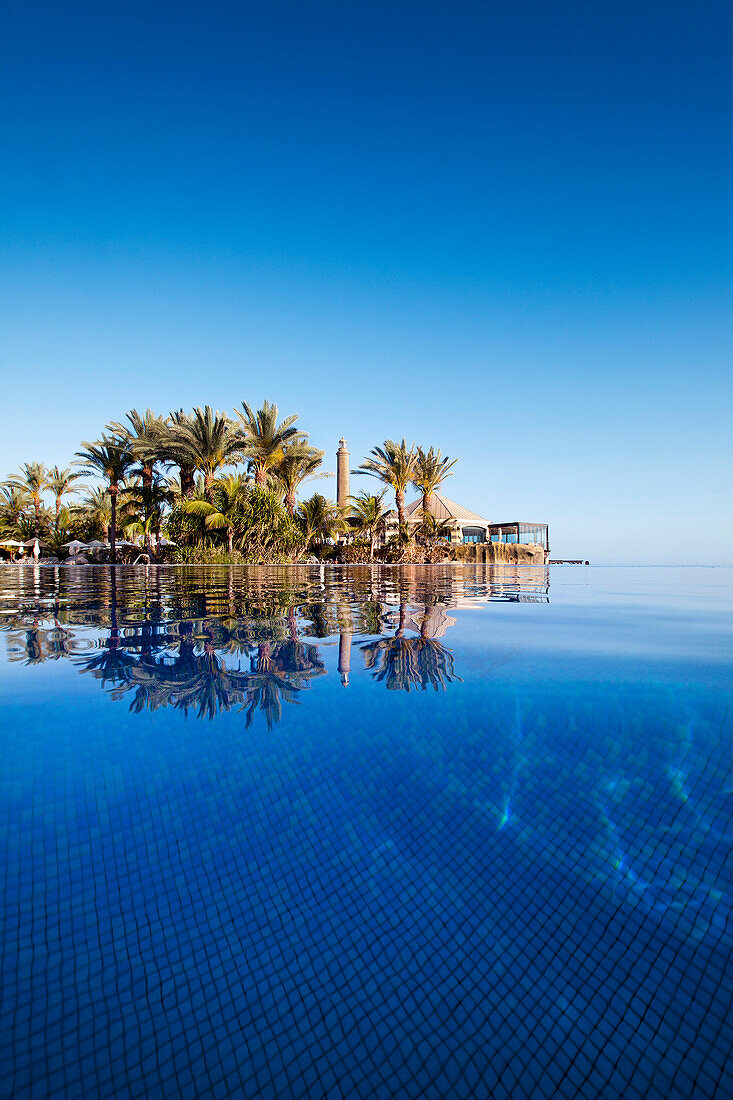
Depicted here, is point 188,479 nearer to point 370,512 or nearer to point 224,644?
point 370,512

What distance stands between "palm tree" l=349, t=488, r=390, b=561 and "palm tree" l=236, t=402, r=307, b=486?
4.73 meters

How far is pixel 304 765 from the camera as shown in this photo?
2578mm

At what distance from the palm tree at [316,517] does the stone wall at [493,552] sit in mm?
9809

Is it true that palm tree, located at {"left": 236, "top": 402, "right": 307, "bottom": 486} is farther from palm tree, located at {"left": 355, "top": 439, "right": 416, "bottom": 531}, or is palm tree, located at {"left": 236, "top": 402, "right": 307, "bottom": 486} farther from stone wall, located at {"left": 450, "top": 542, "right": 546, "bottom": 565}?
stone wall, located at {"left": 450, "top": 542, "right": 546, "bottom": 565}

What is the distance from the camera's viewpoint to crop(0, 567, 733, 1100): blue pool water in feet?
3.71

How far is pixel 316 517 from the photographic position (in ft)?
83.3

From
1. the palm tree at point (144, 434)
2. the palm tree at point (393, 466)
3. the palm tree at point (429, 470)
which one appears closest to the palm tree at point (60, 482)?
the palm tree at point (144, 434)

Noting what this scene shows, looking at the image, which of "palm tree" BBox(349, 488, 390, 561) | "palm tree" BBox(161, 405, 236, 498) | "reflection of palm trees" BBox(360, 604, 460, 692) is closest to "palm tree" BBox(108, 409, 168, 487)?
"palm tree" BBox(161, 405, 236, 498)

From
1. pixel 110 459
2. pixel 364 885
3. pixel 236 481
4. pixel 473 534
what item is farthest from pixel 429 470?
pixel 364 885

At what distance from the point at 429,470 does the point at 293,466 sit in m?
8.51

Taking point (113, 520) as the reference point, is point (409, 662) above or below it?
below

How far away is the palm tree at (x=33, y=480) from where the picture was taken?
122 feet

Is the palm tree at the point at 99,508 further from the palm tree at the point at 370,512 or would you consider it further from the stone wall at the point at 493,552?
the stone wall at the point at 493,552

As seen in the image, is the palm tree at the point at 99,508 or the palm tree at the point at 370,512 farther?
the palm tree at the point at 99,508
